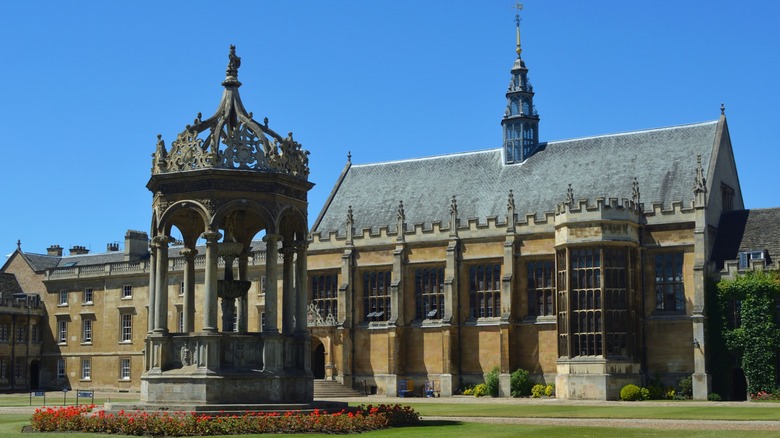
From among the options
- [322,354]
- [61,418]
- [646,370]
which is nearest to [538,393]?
[646,370]

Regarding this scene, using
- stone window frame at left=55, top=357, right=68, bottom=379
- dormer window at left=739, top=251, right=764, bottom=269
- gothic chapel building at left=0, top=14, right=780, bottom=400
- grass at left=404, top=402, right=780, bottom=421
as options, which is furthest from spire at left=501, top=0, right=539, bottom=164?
stone window frame at left=55, top=357, right=68, bottom=379

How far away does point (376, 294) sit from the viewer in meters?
64.8

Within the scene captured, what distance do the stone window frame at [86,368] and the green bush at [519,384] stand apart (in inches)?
1323

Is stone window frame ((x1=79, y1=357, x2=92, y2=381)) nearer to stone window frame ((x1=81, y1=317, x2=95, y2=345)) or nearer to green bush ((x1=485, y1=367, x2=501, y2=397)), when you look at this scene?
stone window frame ((x1=81, y1=317, x2=95, y2=345))

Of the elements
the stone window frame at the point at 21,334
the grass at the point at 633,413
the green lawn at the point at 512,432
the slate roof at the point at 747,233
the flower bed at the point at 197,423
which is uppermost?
the slate roof at the point at 747,233

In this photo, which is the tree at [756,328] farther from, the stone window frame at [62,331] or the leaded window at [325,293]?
the stone window frame at [62,331]

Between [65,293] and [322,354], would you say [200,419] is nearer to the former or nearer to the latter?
[322,354]

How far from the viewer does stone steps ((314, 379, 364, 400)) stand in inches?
2386

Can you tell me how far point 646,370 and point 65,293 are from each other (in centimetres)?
4399

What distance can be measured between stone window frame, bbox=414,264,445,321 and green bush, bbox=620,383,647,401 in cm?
1336

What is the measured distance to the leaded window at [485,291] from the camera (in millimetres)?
60688

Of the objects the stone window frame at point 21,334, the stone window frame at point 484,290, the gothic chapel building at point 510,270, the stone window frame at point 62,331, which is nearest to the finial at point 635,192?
the gothic chapel building at point 510,270

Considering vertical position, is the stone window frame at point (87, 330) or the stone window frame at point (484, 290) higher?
the stone window frame at point (484, 290)

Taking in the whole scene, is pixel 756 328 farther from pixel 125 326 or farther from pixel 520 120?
pixel 125 326
